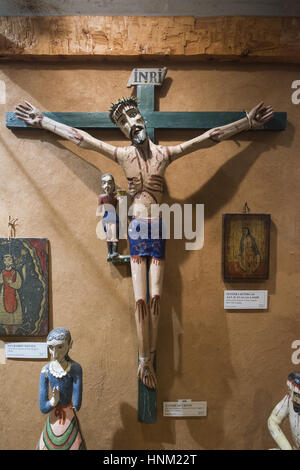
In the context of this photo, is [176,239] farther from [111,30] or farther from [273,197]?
[111,30]

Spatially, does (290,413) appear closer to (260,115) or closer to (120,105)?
(260,115)

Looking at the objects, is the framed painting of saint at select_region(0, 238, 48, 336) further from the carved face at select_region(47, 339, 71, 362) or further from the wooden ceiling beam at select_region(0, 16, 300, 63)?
the wooden ceiling beam at select_region(0, 16, 300, 63)

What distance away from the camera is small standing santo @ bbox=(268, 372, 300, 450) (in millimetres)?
1403

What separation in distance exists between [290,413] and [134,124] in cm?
161

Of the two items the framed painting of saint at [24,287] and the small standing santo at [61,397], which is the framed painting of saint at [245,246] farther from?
the framed painting of saint at [24,287]

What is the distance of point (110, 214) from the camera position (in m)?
1.77

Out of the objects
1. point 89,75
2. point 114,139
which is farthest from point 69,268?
point 89,75

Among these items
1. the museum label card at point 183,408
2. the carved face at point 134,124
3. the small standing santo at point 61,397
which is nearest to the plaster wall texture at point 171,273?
the museum label card at point 183,408

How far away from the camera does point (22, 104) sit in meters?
1.78

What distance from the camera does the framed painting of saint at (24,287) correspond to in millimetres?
1866

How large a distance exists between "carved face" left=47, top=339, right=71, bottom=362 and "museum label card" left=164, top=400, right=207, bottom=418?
2.56 ft

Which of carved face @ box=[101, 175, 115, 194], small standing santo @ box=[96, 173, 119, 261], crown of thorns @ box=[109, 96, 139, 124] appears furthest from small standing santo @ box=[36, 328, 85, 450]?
crown of thorns @ box=[109, 96, 139, 124]

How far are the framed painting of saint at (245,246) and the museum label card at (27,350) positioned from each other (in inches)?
46.9

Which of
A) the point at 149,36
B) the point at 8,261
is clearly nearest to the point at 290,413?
the point at 8,261
